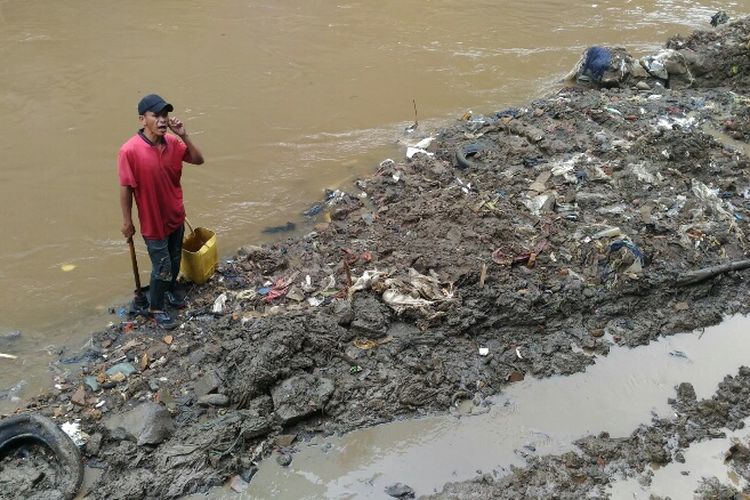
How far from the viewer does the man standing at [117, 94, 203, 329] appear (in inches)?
174

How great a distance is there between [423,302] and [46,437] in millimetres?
2801

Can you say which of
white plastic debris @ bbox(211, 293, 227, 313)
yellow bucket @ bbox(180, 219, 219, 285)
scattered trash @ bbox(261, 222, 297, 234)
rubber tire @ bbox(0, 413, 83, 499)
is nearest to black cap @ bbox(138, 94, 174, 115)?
yellow bucket @ bbox(180, 219, 219, 285)

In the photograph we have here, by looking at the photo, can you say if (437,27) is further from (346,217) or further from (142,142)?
(142,142)

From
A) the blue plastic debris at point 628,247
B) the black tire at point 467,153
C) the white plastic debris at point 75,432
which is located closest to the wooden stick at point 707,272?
the blue plastic debris at point 628,247

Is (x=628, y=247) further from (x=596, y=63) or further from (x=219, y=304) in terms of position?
(x=596, y=63)

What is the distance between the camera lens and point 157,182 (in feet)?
15.0

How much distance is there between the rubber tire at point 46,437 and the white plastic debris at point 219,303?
156 cm

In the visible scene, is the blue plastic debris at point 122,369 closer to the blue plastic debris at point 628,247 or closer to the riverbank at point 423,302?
the riverbank at point 423,302

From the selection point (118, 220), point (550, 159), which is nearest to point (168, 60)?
point (118, 220)

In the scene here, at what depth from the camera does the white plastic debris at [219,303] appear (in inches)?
205

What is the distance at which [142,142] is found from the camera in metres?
4.46

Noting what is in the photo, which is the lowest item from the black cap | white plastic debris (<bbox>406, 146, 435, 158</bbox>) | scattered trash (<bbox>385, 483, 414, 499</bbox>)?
scattered trash (<bbox>385, 483, 414, 499</bbox>)

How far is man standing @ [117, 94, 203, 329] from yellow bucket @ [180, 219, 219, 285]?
0.71ft

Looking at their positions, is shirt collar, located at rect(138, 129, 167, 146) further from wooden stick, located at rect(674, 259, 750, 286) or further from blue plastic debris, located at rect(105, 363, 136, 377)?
wooden stick, located at rect(674, 259, 750, 286)
